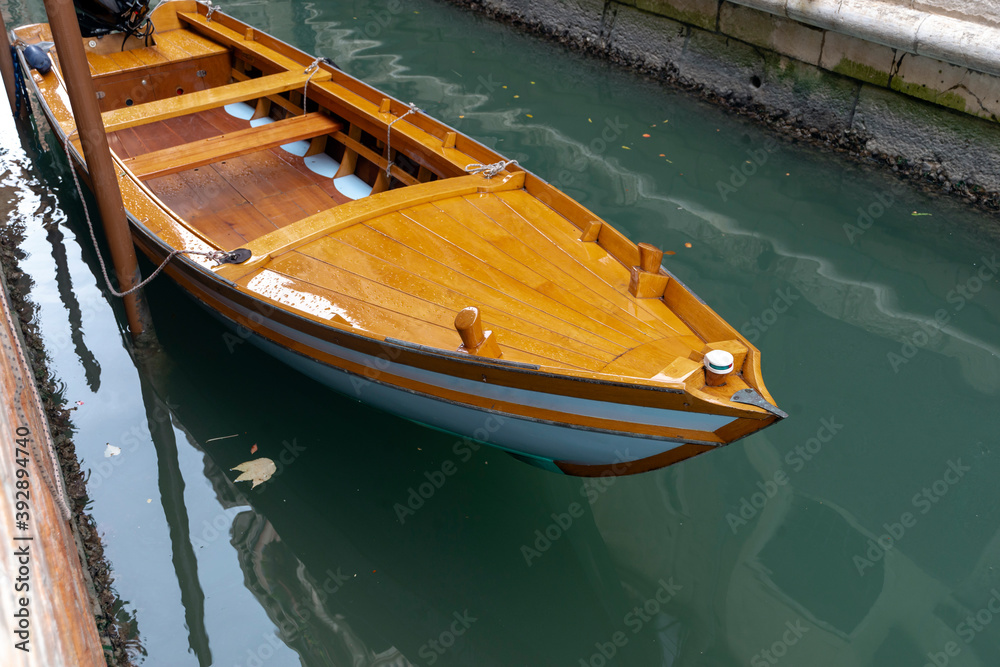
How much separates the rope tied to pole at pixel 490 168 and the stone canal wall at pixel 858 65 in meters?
3.36

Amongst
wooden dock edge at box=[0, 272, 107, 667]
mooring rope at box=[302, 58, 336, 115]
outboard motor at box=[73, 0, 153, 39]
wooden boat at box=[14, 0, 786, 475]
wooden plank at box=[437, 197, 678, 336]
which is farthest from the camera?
outboard motor at box=[73, 0, 153, 39]

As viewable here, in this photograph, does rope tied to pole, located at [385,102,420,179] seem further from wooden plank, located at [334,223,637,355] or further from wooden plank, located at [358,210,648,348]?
wooden plank, located at [334,223,637,355]

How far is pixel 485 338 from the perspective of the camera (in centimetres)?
285

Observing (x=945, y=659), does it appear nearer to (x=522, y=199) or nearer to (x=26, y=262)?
(x=522, y=199)

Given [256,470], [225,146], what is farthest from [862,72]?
[256,470]

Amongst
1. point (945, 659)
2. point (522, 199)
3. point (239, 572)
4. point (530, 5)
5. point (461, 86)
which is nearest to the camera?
point (945, 659)

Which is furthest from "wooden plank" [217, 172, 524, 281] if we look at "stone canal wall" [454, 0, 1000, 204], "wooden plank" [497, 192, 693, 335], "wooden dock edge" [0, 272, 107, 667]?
"stone canal wall" [454, 0, 1000, 204]

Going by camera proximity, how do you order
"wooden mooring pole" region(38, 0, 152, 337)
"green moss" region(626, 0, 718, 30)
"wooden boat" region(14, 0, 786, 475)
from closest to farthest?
"wooden boat" region(14, 0, 786, 475)
"wooden mooring pole" region(38, 0, 152, 337)
"green moss" region(626, 0, 718, 30)

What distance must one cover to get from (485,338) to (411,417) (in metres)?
0.73

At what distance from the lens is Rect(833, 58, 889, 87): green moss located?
6.01 m

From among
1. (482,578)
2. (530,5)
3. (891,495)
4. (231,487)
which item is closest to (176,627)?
(231,487)

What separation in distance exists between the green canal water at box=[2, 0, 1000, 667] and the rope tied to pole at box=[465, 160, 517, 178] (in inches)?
55.1

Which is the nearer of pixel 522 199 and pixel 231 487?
pixel 231 487

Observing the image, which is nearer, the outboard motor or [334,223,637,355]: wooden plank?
[334,223,637,355]: wooden plank
